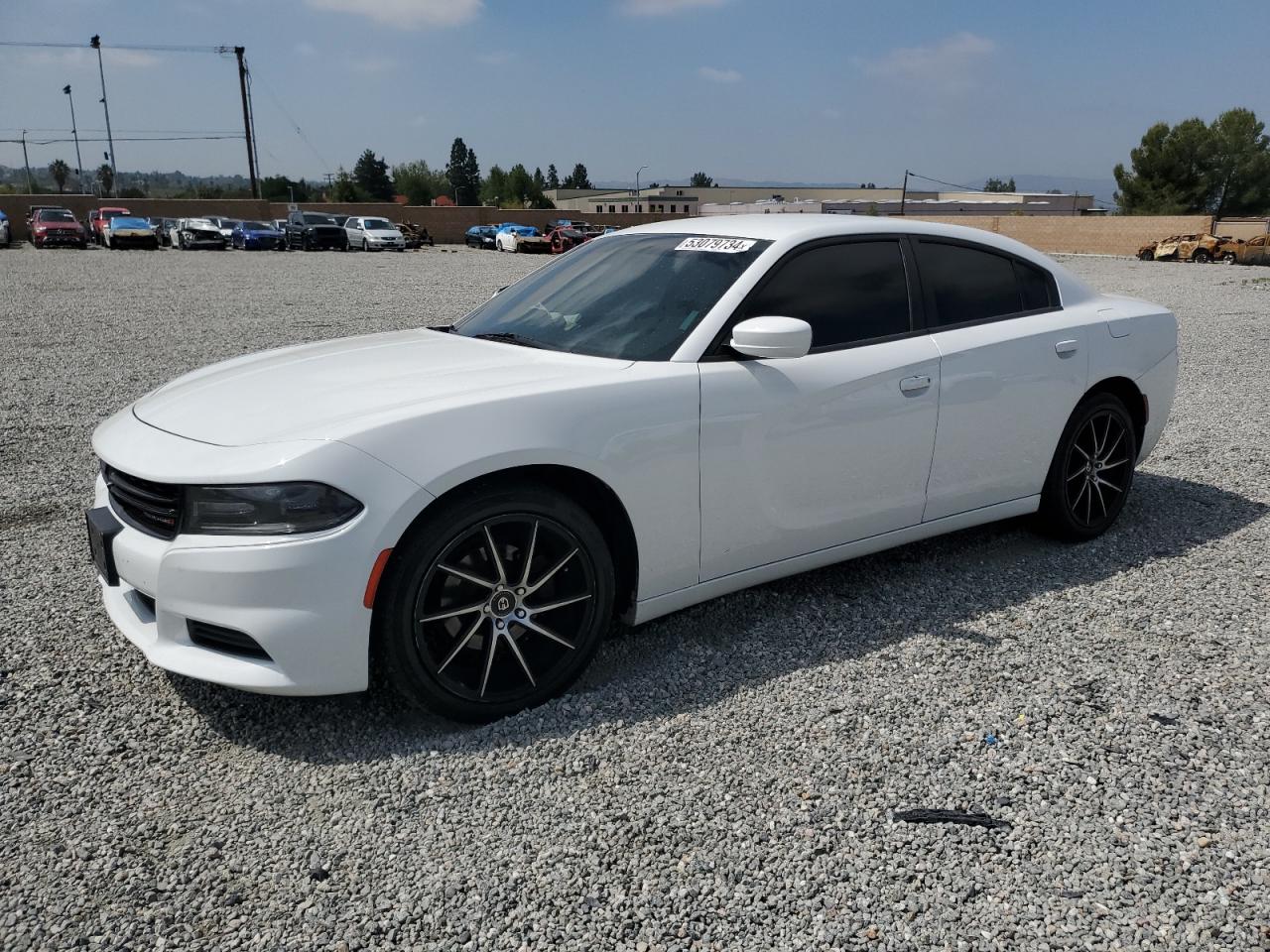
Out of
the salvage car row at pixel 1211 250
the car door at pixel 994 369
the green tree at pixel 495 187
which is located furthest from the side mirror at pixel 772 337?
the green tree at pixel 495 187

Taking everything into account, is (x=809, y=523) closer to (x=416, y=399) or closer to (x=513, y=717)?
(x=513, y=717)

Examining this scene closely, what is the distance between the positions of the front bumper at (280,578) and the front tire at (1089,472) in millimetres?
3252

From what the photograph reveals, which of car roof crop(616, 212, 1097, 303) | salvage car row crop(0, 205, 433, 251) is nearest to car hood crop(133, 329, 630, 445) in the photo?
car roof crop(616, 212, 1097, 303)

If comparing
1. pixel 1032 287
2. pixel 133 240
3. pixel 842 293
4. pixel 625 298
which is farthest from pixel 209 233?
pixel 842 293

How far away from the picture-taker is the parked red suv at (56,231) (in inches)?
1457

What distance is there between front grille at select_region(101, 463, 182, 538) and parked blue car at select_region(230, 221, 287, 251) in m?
41.9

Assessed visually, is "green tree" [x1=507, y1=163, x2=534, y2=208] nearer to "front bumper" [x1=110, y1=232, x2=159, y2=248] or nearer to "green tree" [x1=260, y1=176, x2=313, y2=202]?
"green tree" [x1=260, y1=176, x2=313, y2=202]

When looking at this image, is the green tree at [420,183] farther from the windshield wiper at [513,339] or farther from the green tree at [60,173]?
the windshield wiper at [513,339]

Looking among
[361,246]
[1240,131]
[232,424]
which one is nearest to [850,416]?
[232,424]

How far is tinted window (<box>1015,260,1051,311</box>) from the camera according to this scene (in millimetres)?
4500

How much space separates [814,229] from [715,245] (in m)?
0.41

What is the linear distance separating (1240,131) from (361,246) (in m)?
57.8

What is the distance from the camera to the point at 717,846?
8.36ft

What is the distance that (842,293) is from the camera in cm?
385
